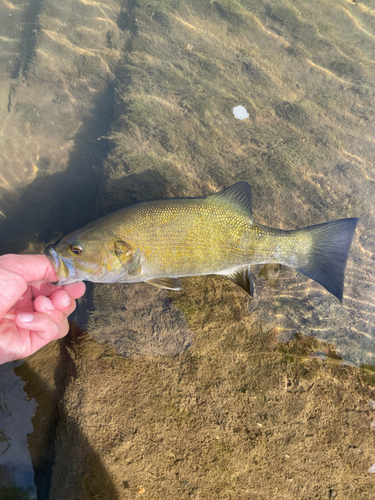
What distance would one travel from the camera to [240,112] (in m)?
3.40

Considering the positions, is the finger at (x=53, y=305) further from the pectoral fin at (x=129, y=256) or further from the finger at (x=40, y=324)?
the pectoral fin at (x=129, y=256)

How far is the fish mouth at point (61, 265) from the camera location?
8.34ft

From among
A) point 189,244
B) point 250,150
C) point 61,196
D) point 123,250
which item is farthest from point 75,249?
point 250,150

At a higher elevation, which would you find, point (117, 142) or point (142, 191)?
point (117, 142)

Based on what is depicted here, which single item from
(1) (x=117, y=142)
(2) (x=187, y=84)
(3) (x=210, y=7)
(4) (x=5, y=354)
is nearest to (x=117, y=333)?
(4) (x=5, y=354)

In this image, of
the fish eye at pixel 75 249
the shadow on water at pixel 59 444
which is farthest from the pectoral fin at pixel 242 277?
the shadow on water at pixel 59 444

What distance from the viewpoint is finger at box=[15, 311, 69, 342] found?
8.76 feet

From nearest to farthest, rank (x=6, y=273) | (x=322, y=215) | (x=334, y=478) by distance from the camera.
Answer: (x=6, y=273) < (x=334, y=478) < (x=322, y=215)

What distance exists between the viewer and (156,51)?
356 cm

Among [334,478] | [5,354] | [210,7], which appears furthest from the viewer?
[210,7]

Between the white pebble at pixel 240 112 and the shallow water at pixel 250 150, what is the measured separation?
5 centimetres

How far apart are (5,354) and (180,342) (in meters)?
1.88

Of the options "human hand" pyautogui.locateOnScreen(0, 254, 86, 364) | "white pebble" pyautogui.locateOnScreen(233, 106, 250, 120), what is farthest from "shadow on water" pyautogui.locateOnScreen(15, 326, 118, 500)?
"white pebble" pyautogui.locateOnScreen(233, 106, 250, 120)

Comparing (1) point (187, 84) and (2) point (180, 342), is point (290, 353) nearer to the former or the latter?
(2) point (180, 342)
